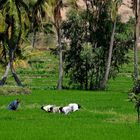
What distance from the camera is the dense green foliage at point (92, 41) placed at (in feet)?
116

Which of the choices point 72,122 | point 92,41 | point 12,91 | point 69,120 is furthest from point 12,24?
point 72,122

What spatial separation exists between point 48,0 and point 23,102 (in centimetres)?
1115

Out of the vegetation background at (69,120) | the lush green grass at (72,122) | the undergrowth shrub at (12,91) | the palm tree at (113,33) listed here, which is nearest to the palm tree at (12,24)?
the undergrowth shrub at (12,91)

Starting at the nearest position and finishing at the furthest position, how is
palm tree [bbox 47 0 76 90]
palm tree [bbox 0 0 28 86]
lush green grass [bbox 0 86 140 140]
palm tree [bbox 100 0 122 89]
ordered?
1. lush green grass [bbox 0 86 140 140]
2. palm tree [bbox 0 0 28 86]
3. palm tree [bbox 100 0 122 89]
4. palm tree [bbox 47 0 76 90]

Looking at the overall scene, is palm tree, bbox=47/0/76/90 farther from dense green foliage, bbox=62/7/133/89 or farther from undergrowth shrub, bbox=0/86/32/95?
undergrowth shrub, bbox=0/86/32/95

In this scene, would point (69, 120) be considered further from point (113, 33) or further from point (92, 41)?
point (92, 41)

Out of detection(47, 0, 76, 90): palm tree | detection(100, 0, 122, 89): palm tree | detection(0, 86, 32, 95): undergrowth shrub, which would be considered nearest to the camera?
detection(0, 86, 32, 95): undergrowth shrub

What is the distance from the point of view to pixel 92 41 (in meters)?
35.7

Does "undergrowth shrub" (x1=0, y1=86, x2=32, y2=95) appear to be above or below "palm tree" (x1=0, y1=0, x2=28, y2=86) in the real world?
below

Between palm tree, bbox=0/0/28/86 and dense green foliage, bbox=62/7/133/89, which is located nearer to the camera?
palm tree, bbox=0/0/28/86

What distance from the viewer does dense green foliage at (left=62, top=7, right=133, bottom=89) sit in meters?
35.3

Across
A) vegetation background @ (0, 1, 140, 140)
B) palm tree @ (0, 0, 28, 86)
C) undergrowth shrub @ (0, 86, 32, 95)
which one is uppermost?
palm tree @ (0, 0, 28, 86)

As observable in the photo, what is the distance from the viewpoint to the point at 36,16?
1363 inches

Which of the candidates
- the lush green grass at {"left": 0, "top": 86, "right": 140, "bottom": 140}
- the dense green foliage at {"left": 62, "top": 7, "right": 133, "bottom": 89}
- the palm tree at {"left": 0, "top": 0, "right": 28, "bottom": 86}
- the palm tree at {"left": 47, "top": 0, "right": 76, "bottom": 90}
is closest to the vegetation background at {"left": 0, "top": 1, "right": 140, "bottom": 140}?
the lush green grass at {"left": 0, "top": 86, "right": 140, "bottom": 140}
